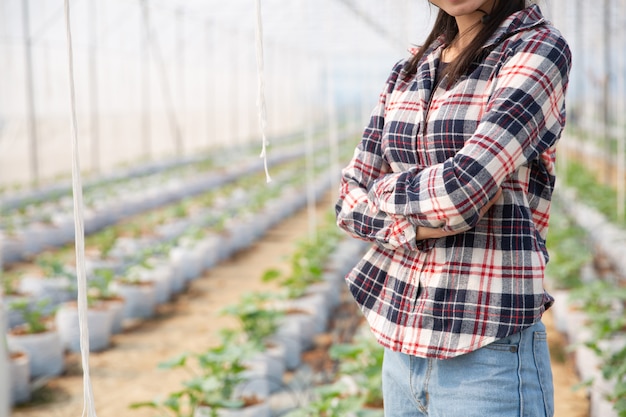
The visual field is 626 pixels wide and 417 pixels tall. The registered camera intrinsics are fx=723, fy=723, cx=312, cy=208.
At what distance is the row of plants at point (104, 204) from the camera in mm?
6878

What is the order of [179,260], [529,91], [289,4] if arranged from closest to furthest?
[529,91] < [179,260] < [289,4]

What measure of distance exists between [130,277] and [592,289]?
3.30 metres

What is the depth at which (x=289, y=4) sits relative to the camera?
1574 cm

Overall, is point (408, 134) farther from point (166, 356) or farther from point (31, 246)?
point (31, 246)

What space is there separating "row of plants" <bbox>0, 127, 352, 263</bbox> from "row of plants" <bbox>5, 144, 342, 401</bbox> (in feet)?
2.85

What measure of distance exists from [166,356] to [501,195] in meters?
3.71

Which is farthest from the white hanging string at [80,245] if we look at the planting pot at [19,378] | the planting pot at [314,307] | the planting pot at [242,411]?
the planting pot at [314,307]

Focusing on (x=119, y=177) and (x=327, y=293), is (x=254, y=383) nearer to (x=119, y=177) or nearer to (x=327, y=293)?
(x=327, y=293)

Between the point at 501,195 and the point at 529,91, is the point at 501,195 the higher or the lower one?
the lower one

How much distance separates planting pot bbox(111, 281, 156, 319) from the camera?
5234 mm

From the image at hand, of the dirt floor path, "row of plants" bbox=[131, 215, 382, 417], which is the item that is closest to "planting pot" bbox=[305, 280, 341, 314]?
"row of plants" bbox=[131, 215, 382, 417]

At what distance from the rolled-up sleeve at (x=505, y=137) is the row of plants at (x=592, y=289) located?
1.45 metres

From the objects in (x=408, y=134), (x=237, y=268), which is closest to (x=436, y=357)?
(x=408, y=134)

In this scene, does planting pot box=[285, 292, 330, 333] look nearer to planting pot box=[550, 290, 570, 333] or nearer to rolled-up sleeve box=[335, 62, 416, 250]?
planting pot box=[550, 290, 570, 333]
